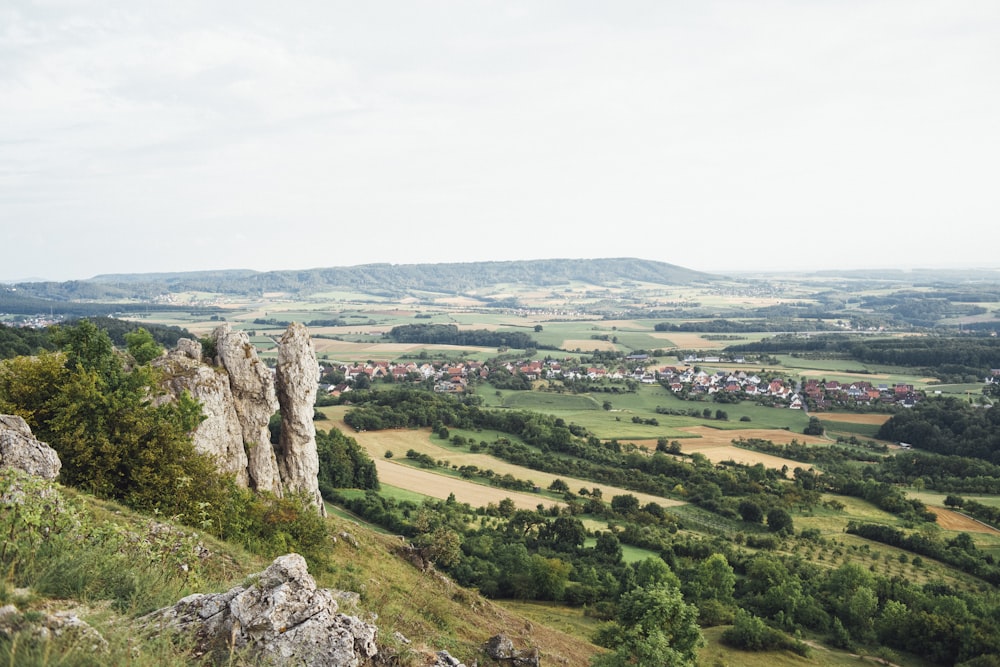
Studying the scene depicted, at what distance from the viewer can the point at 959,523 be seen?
53.7 meters

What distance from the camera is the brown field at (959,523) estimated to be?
52.0 meters

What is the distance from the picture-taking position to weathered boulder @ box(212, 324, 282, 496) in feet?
92.8

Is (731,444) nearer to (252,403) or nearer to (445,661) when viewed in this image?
(252,403)

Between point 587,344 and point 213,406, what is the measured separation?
155254 millimetres

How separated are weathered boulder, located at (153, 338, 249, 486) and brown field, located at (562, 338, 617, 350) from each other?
144 m

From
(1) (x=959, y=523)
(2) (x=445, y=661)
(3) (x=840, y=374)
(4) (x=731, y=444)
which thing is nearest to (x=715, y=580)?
(1) (x=959, y=523)

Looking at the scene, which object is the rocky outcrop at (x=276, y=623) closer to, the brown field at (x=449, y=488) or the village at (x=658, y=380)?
the brown field at (x=449, y=488)

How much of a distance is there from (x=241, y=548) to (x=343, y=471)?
3714 cm

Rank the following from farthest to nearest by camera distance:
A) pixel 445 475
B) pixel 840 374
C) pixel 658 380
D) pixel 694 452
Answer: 1. pixel 658 380
2. pixel 840 374
3. pixel 694 452
4. pixel 445 475

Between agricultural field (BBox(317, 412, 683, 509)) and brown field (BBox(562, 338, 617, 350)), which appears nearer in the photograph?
agricultural field (BBox(317, 412, 683, 509))

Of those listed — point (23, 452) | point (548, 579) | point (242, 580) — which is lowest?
point (548, 579)

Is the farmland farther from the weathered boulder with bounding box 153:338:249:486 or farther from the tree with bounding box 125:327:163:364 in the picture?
the tree with bounding box 125:327:163:364

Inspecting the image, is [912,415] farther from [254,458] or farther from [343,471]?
[254,458]

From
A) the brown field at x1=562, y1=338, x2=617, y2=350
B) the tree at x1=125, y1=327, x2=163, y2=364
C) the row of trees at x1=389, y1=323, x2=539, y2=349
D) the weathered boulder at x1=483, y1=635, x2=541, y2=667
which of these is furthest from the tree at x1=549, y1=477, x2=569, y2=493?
the row of trees at x1=389, y1=323, x2=539, y2=349
